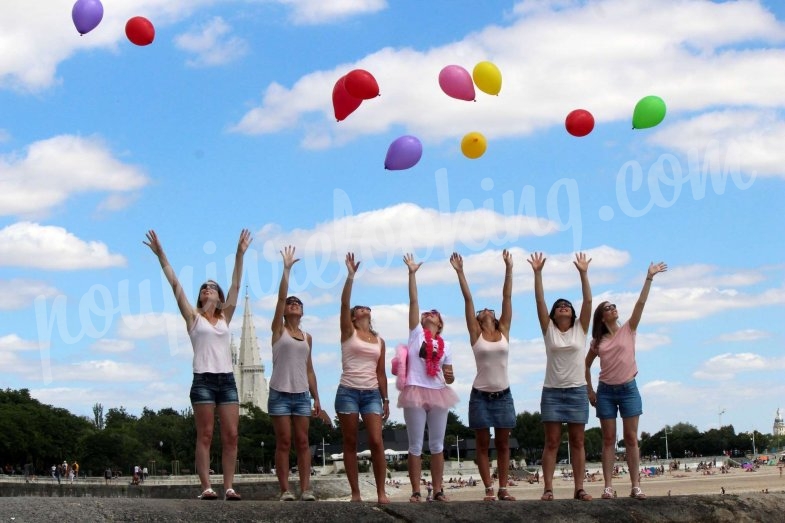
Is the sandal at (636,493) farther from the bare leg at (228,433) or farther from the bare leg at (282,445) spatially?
the bare leg at (228,433)

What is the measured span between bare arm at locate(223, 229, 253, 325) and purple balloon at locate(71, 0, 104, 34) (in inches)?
233

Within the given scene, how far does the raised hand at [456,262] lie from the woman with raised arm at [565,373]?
0.75m

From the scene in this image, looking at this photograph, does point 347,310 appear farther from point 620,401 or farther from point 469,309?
point 620,401

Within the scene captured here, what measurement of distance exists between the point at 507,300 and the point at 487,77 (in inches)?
188

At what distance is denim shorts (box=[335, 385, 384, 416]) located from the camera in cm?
904

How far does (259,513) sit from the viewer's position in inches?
251

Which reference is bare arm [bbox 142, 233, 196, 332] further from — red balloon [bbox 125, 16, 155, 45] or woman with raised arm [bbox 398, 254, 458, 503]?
red balloon [bbox 125, 16, 155, 45]

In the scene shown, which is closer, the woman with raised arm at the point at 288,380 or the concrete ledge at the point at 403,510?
the concrete ledge at the point at 403,510

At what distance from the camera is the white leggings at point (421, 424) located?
369 inches

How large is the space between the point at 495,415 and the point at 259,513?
12.8ft

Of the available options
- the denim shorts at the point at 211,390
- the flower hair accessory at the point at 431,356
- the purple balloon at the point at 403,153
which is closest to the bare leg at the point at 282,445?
the denim shorts at the point at 211,390

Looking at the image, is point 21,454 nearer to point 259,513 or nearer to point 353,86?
point 353,86

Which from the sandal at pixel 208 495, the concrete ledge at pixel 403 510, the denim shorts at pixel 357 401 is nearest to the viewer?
the concrete ledge at pixel 403 510

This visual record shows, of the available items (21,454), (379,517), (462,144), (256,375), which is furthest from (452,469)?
(256,375)
